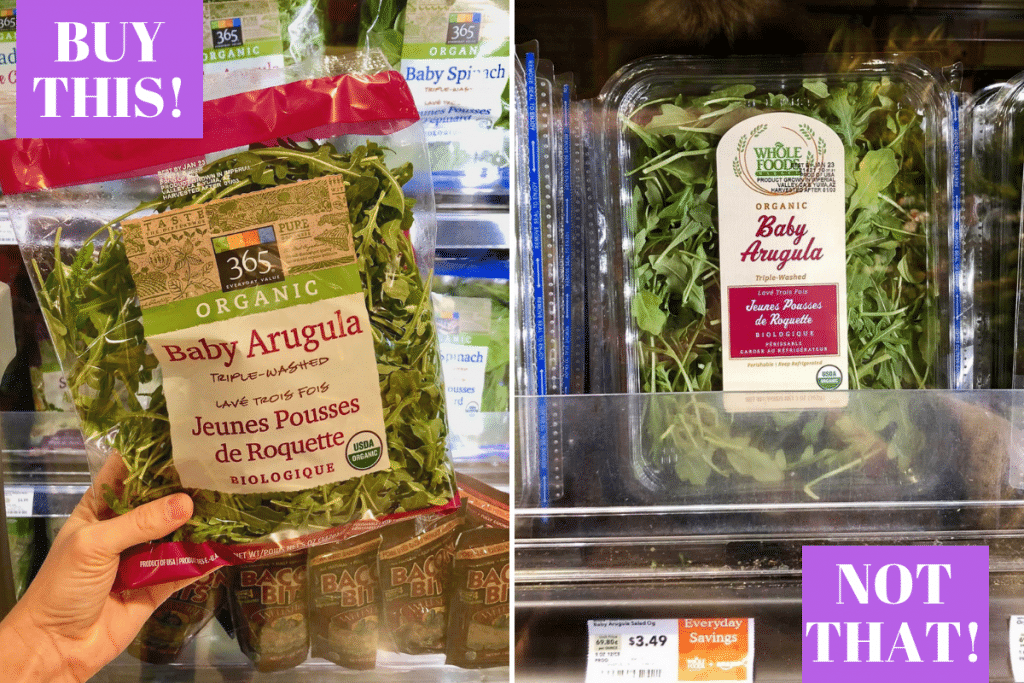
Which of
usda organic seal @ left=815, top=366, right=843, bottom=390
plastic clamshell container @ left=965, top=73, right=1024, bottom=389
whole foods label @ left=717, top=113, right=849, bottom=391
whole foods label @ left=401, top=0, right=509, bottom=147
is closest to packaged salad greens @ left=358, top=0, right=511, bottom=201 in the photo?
whole foods label @ left=401, top=0, right=509, bottom=147

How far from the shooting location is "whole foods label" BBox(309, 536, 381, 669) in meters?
0.81

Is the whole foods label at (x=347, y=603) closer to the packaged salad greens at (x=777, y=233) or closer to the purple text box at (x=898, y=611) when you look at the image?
the packaged salad greens at (x=777, y=233)

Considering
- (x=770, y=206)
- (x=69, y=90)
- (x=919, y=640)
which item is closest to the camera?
(x=69, y=90)

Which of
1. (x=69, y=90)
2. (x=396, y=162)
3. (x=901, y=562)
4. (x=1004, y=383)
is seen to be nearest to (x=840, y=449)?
(x=901, y=562)

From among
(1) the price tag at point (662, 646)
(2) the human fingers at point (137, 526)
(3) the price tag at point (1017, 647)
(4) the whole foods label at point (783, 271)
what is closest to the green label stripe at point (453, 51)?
(4) the whole foods label at point (783, 271)

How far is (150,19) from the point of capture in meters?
0.70

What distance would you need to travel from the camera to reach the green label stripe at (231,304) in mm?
680

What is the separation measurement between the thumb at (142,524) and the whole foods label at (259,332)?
32 millimetres

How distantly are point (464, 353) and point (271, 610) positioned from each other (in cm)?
37

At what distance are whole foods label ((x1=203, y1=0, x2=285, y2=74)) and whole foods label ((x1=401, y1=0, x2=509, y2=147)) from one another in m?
0.14

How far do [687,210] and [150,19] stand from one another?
680 mm

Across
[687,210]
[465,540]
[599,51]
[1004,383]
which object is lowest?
[465,540]

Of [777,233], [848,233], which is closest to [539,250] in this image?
[777,233]

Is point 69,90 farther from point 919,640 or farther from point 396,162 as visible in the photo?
point 919,640
